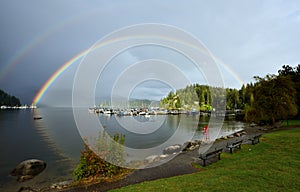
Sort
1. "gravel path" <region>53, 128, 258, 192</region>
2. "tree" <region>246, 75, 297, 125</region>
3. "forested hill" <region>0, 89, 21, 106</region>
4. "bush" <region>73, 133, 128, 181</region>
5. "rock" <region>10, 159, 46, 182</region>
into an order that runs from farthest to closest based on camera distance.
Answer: "forested hill" <region>0, 89, 21, 106</region> < "tree" <region>246, 75, 297, 125</region> < "rock" <region>10, 159, 46, 182</region> < "bush" <region>73, 133, 128, 181</region> < "gravel path" <region>53, 128, 258, 192</region>

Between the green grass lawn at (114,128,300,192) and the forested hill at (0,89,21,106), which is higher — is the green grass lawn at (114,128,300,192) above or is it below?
below

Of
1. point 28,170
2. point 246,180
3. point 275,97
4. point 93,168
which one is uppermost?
point 275,97

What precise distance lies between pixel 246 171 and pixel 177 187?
3.34 meters

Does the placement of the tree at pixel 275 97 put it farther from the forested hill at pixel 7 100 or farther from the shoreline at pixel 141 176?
the forested hill at pixel 7 100

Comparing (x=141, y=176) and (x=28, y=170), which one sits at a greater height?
(x=141, y=176)

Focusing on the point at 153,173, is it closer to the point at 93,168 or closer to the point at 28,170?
the point at 93,168

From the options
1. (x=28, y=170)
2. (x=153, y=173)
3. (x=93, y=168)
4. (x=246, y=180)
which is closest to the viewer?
(x=246, y=180)

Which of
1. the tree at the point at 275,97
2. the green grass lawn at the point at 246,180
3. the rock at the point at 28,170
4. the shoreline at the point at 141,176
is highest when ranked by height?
the tree at the point at 275,97

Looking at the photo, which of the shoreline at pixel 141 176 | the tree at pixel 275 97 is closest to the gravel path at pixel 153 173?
the shoreline at pixel 141 176

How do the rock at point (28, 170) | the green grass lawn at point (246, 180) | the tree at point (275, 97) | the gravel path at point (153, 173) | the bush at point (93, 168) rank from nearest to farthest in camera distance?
the green grass lawn at point (246, 180)
the gravel path at point (153, 173)
the bush at point (93, 168)
the rock at point (28, 170)
the tree at point (275, 97)

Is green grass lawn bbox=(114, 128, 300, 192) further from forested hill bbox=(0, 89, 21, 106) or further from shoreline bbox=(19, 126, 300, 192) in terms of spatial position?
forested hill bbox=(0, 89, 21, 106)

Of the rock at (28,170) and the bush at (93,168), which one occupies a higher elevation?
the bush at (93,168)

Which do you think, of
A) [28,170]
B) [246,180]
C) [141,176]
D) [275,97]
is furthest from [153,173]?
[275,97]

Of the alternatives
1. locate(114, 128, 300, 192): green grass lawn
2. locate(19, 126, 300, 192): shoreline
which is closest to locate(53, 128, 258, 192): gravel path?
locate(19, 126, 300, 192): shoreline
